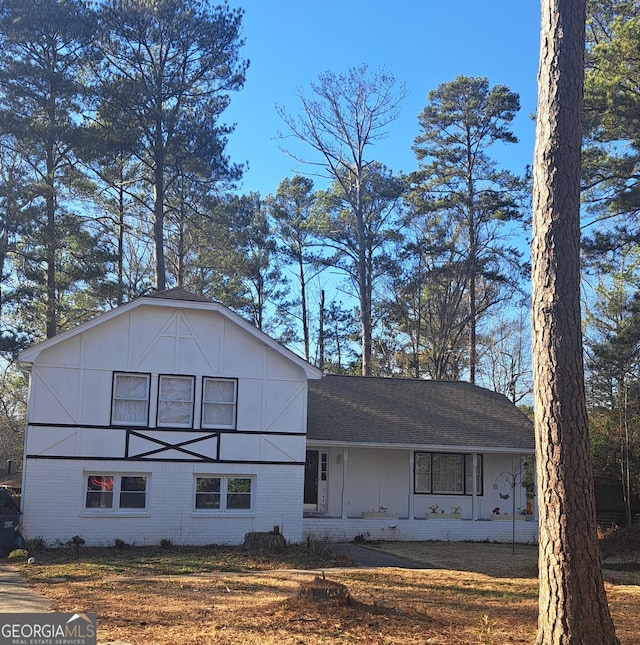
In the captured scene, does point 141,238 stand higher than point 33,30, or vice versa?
point 33,30

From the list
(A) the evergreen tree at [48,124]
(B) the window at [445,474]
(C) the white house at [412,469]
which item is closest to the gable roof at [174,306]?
(C) the white house at [412,469]

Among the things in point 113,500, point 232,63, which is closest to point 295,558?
point 113,500

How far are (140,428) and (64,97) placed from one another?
14.6m

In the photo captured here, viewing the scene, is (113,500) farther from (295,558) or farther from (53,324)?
(53,324)

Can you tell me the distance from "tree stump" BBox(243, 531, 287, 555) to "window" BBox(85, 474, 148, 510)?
3.03 metres

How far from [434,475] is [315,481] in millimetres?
3577

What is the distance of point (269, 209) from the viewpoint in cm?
4025

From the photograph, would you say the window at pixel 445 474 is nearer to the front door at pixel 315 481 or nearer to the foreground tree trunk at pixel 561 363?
the front door at pixel 315 481

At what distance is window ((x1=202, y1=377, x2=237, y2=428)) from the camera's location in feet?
62.1

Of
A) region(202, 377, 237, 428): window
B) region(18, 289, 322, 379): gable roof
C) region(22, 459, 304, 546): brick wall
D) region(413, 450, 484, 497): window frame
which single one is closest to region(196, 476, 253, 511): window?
region(22, 459, 304, 546): brick wall

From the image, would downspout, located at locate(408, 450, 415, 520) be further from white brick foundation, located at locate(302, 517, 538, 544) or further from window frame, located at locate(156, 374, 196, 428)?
window frame, located at locate(156, 374, 196, 428)

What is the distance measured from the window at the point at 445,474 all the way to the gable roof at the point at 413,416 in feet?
3.24

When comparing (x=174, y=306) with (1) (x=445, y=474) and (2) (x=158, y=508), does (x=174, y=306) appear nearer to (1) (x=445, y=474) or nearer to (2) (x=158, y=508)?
(2) (x=158, y=508)

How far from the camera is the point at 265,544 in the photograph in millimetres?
16578
